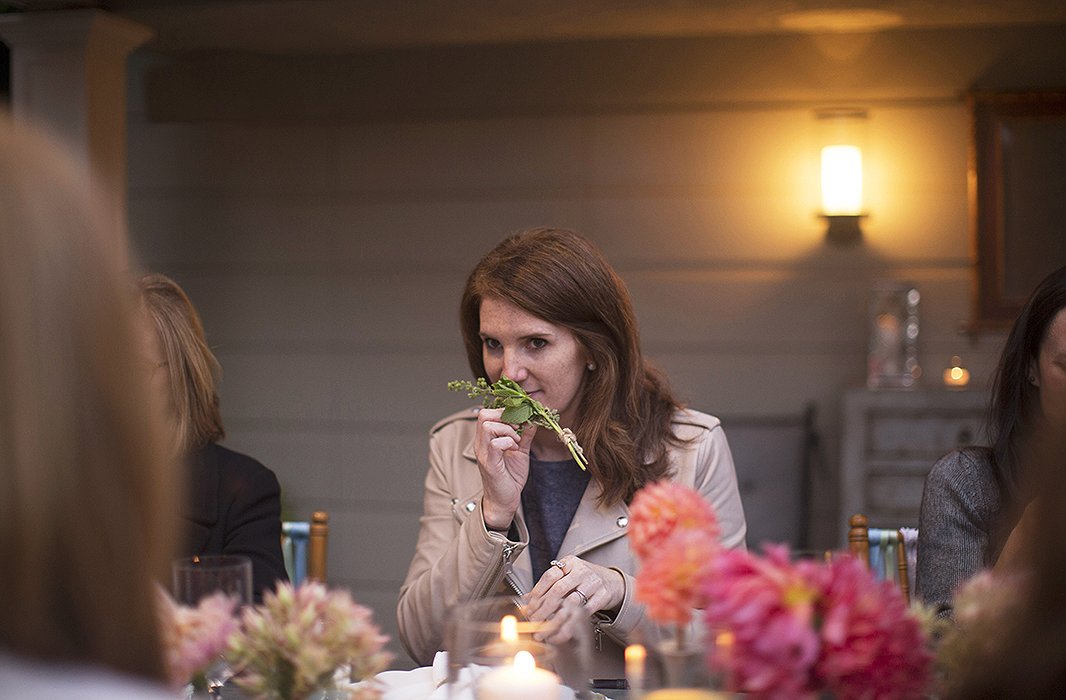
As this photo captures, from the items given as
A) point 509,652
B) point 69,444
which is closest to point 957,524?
point 509,652

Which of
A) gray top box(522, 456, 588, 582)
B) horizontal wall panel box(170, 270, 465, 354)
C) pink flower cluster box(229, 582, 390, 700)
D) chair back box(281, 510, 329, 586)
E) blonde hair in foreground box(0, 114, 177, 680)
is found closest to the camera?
blonde hair in foreground box(0, 114, 177, 680)

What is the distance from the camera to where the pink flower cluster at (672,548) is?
Answer: 1236 millimetres

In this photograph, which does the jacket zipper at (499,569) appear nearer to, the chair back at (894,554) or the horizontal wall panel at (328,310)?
the chair back at (894,554)

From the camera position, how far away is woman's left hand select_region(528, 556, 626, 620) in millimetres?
1980

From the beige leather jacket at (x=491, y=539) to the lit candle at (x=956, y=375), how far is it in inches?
83.5

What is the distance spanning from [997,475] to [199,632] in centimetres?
156

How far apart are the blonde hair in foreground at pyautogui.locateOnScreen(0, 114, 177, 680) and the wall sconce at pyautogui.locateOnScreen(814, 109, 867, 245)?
12.6 feet

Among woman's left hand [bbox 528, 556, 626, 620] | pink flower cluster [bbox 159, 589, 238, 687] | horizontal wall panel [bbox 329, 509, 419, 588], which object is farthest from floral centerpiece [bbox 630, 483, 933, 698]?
horizontal wall panel [bbox 329, 509, 419, 588]

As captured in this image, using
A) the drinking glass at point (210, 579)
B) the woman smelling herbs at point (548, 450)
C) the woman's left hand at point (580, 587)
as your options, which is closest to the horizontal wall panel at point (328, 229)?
the woman smelling herbs at point (548, 450)

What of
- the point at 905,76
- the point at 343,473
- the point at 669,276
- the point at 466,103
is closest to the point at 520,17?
the point at 466,103

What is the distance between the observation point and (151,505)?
929 mm

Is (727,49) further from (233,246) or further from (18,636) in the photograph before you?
(18,636)

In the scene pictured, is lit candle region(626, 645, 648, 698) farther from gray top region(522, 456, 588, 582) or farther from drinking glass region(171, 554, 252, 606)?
gray top region(522, 456, 588, 582)

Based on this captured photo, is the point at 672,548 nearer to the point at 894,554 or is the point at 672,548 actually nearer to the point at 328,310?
the point at 894,554
